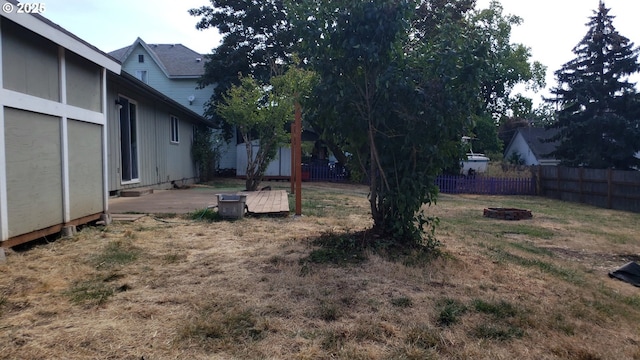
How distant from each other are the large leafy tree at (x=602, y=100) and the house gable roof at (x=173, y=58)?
18808 mm

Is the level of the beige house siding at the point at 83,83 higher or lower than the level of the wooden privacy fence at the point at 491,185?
higher

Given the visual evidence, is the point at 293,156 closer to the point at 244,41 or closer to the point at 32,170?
the point at 32,170

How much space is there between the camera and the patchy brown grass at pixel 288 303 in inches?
108

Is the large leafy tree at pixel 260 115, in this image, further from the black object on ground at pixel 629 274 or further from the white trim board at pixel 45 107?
the black object on ground at pixel 629 274

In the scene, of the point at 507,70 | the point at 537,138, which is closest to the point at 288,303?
the point at 507,70

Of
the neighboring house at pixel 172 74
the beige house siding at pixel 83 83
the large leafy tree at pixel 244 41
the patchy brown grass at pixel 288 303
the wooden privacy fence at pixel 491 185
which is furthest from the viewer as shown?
the neighboring house at pixel 172 74

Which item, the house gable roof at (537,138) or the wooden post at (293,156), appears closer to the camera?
the wooden post at (293,156)

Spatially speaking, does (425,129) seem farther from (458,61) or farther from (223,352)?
(223,352)

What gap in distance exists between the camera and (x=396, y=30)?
187 inches

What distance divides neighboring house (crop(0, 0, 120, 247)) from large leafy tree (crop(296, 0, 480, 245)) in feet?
9.51

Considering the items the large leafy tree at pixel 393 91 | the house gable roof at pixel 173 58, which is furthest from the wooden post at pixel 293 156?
the house gable roof at pixel 173 58

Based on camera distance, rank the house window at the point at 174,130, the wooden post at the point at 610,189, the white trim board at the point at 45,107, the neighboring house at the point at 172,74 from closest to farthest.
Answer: the white trim board at the point at 45,107, the house window at the point at 174,130, the wooden post at the point at 610,189, the neighboring house at the point at 172,74

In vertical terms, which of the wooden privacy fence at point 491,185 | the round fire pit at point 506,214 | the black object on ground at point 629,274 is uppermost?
the wooden privacy fence at point 491,185

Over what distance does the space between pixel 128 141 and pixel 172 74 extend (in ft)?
52.4
